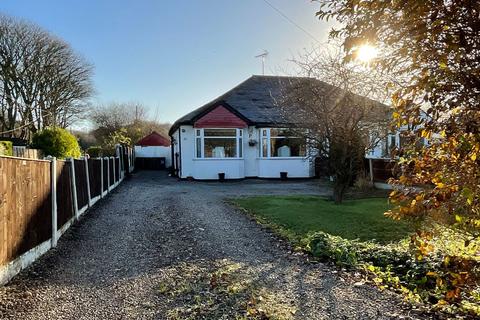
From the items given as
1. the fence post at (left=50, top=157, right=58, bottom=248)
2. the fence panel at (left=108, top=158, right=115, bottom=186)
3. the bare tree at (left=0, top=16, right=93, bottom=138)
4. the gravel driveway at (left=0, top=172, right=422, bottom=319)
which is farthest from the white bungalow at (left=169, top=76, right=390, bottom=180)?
the bare tree at (left=0, top=16, right=93, bottom=138)

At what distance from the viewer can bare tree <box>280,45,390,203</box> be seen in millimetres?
10703

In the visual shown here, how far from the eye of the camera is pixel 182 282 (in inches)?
187

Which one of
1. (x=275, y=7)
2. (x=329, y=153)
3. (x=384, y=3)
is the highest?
(x=275, y=7)

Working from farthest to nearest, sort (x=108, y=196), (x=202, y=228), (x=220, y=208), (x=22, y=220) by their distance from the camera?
1. (x=108, y=196)
2. (x=220, y=208)
3. (x=202, y=228)
4. (x=22, y=220)

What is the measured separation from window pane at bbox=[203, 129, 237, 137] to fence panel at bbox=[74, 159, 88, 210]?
10121 millimetres

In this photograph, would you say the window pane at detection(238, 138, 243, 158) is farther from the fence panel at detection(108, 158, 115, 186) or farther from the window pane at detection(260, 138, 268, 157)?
the fence panel at detection(108, 158, 115, 186)

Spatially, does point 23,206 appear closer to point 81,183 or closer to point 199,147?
point 81,183

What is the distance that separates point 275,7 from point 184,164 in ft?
33.9

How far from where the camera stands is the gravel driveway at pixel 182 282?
12.8 ft

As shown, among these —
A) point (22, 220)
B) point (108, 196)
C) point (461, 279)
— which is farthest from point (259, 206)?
point (461, 279)

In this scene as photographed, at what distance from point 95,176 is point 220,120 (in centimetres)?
885

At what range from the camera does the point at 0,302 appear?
4.07 metres

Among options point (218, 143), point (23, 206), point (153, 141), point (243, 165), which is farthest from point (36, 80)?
point (23, 206)

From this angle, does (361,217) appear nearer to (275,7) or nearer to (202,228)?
(202,228)
